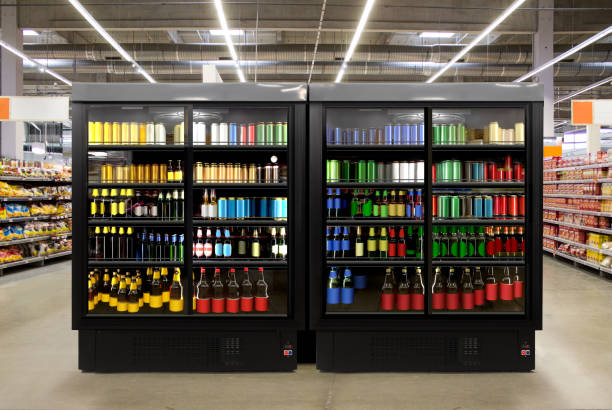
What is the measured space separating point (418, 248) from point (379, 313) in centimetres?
72

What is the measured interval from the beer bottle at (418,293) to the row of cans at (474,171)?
0.90m

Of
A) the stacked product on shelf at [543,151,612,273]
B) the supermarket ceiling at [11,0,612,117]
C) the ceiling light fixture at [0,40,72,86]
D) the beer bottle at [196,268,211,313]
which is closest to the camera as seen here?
the beer bottle at [196,268,211,313]

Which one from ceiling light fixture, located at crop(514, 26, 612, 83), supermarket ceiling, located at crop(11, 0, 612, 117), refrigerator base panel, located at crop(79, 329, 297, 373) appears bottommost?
refrigerator base panel, located at crop(79, 329, 297, 373)

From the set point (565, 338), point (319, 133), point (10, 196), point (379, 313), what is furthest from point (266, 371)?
point (10, 196)

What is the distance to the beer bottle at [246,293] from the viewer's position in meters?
4.45

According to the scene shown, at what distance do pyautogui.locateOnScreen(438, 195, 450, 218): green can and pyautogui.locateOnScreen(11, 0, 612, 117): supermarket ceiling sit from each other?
584 cm

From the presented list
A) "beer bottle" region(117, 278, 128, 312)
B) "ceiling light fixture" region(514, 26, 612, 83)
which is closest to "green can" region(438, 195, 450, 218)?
"beer bottle" region(117, 278, 128, 312)

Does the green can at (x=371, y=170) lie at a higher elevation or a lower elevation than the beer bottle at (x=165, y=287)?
higher

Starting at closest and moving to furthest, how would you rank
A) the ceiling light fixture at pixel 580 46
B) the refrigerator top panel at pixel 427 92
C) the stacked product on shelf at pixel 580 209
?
the refrigerator top panel at pixel 427 92, the ceiling light fixture at pixel 580 46, the stacked product on shelf at pixel 580 209

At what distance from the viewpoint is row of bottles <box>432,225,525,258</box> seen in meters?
4.52

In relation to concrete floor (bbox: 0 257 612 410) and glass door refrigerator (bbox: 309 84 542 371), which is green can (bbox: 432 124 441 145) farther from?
concrete floor (bbox: 0 257 612 410)

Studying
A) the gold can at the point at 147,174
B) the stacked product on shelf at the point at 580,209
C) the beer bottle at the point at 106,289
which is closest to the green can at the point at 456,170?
the gold can at the point at 147,174

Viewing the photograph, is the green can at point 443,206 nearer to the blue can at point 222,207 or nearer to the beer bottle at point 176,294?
the blue can at point 222,207

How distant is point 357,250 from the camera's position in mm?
4551
